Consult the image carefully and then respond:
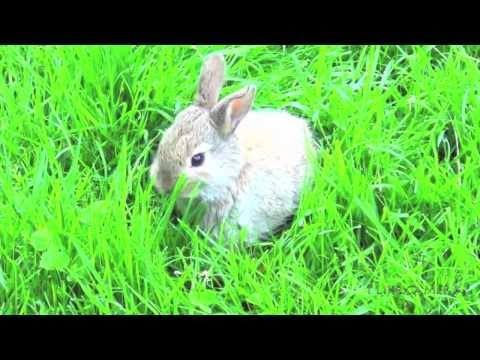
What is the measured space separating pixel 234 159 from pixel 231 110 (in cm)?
18

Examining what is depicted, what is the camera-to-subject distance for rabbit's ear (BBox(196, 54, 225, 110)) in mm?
3041

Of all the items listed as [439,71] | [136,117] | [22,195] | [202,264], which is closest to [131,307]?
[202,264]

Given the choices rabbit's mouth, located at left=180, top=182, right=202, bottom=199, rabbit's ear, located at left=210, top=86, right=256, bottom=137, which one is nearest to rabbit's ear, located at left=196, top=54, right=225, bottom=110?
rabbit's ear, located at left=210, top=86, right=256, bottom=137

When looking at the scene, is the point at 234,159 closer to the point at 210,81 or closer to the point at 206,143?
the point at 206,143

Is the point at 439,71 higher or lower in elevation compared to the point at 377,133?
higher

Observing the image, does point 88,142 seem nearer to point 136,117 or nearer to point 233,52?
point 136,117

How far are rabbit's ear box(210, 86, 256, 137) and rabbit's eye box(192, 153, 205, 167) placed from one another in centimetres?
10

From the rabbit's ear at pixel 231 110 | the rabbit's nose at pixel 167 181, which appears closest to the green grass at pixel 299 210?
the rabbit's nose at pixel 167 181

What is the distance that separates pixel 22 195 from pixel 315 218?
92cm

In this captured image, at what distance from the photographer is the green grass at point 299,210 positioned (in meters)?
2.76

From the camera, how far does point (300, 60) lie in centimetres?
332

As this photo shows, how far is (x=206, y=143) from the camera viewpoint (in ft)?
9.68

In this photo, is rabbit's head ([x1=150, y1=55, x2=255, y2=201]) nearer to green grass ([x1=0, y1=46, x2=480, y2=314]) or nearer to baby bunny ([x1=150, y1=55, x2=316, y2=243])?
baby bunny ([x1=150, y1=55, x2=316, y2=243])

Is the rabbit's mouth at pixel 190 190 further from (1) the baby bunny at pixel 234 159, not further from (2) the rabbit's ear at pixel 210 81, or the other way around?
(2) the rabbit's ear at pixel 210 81
